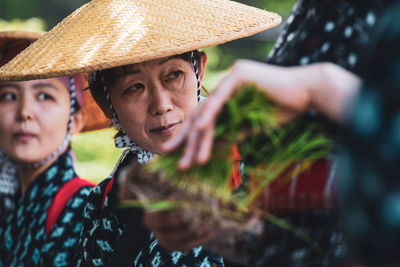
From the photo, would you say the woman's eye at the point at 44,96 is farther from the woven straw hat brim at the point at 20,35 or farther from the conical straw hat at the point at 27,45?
the woven straw hat brim at the point at 20,35

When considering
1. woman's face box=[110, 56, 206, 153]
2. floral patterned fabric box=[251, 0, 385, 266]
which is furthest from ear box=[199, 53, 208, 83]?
floral patterned fabric box=[251, 0, 385, 266]

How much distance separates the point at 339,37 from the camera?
1.00 m

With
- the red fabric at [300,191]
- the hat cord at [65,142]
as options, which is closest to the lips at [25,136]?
the hat cord at [65,142]

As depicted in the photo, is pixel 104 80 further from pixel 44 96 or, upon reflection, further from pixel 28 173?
pixel 28 173

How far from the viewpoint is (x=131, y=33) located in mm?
1766

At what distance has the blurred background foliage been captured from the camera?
4664mm

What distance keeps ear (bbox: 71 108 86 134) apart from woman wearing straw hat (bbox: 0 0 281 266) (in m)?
0.56

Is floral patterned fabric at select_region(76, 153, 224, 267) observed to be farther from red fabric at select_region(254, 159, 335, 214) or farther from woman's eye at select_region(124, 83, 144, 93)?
red fabric at select_region(254, 159, 335, 214)

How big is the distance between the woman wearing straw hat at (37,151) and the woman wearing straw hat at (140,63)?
0.36 m

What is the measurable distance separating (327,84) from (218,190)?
0.24m

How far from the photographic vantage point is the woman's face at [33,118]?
2447 millimetres

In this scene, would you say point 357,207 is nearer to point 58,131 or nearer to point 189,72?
point 189,72

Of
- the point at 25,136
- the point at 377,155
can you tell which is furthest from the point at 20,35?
the point at 377,155

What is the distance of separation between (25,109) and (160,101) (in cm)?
87
